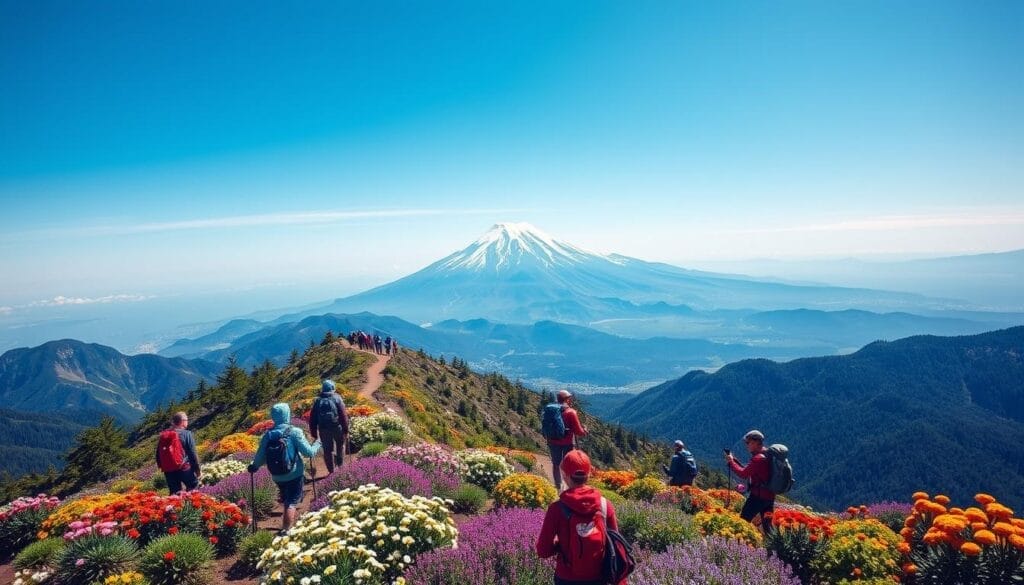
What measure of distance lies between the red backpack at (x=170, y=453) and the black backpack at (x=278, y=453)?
278 cm

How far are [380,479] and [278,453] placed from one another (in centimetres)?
168

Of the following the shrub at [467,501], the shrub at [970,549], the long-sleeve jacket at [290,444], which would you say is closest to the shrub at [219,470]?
the long-sleeve jacket at [290,444]

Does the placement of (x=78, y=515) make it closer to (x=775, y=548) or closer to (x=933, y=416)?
(x=775, y=548)

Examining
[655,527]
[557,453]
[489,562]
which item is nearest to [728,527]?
[655,527]

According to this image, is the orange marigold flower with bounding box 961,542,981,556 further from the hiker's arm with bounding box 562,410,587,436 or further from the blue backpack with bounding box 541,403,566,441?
the blue backpack with bounding box 541,403,566,441

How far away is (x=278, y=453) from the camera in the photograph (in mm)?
7000

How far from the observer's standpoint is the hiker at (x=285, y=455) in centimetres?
700

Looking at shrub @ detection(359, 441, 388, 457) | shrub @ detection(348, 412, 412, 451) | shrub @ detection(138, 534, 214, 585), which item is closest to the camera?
shrub @ detection(138, 534, 214, 585)

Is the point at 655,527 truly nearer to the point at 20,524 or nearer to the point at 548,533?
the point at 548,533

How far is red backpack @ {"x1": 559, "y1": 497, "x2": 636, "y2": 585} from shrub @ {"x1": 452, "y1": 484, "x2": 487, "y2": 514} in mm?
4693

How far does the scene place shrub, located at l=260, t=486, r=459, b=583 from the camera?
192 inches

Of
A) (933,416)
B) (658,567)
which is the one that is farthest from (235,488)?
(933,416)

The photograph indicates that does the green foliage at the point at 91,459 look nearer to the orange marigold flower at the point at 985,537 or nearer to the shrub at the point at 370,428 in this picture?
the shrub at the point at 370,428

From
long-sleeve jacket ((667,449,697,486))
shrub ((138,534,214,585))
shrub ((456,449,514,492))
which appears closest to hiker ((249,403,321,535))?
shrub ((138,534,214,585))
